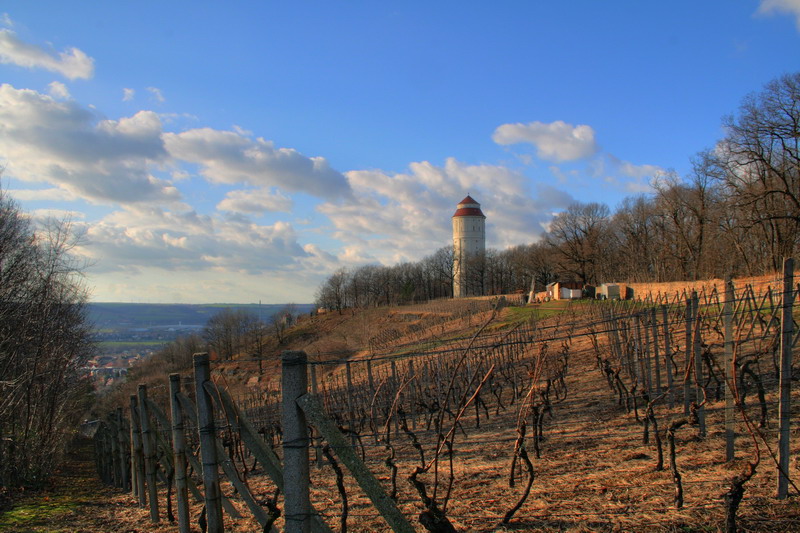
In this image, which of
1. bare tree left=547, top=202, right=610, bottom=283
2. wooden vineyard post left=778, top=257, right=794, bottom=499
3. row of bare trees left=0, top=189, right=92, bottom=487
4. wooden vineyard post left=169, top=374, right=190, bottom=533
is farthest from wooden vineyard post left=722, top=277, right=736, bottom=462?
bare tree left=547, top=202, right=610, bottom=283

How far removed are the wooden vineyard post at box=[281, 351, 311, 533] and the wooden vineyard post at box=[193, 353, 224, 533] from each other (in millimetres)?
1279

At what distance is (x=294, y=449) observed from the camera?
8.50ft

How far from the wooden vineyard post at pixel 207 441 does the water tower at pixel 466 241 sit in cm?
6815

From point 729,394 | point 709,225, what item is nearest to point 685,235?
point 709,225

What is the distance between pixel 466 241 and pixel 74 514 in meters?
72.7

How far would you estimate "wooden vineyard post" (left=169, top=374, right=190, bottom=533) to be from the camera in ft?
14.6

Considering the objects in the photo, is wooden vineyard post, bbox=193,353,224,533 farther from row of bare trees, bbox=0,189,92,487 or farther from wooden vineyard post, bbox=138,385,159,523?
row of bare trees, bbox=0,189,92,487

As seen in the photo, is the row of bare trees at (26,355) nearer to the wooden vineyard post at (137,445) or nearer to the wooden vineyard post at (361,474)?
the wooden vineyard post at (137,445)

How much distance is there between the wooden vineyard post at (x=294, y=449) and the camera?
102 inches

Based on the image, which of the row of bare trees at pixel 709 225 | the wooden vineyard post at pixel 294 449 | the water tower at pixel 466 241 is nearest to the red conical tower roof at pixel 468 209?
the water tower at pixel 466 241

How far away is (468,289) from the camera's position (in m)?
71.2

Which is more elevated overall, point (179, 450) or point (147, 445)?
point (179, 450)

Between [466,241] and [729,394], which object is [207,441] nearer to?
[729,394]

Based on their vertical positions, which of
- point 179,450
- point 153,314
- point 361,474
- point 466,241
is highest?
point 466,241
